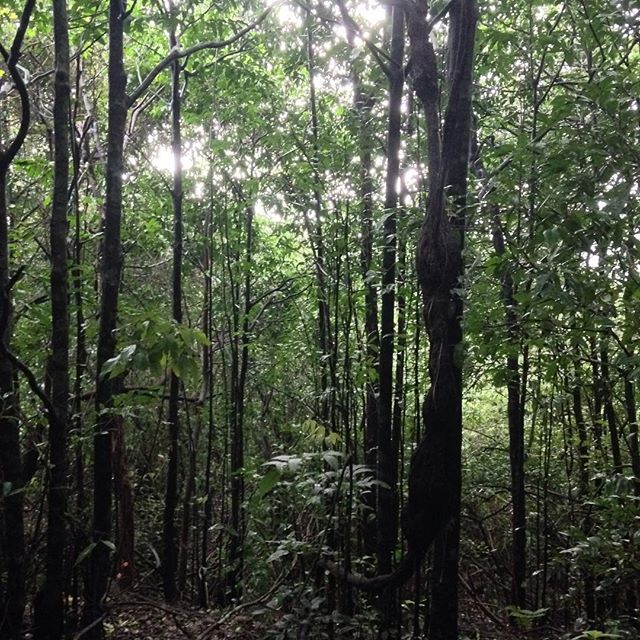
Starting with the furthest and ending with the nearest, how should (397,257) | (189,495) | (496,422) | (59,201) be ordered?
(496,422), (189,495), (397,257), (59,201)

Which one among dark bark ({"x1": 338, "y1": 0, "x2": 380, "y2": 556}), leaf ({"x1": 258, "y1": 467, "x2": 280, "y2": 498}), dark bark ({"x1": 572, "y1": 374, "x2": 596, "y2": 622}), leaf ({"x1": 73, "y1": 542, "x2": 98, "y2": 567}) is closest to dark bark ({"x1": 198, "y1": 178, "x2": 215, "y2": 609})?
dark bark ({"x1": 338, "y1": 0, "x2": 380, "y2": 556})

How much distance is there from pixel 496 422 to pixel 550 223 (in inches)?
374

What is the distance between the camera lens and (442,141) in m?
3.62

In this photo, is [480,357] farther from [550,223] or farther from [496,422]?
[496,422]

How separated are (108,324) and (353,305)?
1931 millimetres

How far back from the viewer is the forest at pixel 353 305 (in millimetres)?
2973

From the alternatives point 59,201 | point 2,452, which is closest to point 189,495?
point 2,452

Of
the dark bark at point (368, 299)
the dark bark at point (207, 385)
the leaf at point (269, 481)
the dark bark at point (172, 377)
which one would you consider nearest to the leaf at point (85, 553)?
the leaf at point (269, 481)

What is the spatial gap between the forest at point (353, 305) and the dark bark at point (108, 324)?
0.02 meters

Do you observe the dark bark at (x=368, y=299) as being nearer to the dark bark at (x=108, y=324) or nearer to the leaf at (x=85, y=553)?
the dark bark at (x=108, y=324)

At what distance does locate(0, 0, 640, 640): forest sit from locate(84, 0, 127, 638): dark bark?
17mm

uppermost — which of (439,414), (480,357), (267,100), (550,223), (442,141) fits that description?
(267,100)

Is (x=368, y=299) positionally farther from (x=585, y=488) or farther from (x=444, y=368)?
(x=585, y=488)

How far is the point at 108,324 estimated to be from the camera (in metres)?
3.72
